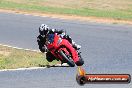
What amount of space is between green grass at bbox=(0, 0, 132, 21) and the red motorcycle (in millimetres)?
44587

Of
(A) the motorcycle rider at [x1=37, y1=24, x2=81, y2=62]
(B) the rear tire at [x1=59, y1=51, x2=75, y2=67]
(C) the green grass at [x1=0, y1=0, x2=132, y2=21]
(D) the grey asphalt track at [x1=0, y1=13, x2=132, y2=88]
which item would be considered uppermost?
(A) the motorcycle rider at [x1=37, y1=24, x2=81, y2=62]

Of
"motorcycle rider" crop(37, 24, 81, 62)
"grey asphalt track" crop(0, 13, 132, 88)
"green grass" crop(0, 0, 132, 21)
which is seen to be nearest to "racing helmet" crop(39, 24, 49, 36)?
"motorcycle rider" crop(37, 24, 81, 62)

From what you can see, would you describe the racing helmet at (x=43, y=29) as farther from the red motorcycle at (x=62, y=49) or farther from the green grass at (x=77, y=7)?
the green grass at (x=77, y=7)

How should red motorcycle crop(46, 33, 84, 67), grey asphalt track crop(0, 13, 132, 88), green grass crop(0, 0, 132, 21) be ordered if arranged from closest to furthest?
red motorcycle crop(46, 33, 84, 67) → grey asphalt track crop(0, 13, 132, 88) → green grass crop(0, 0, 132, 21)

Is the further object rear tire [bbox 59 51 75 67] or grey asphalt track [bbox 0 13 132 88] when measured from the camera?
grey asphalt track [bbox 0 13 132 88]

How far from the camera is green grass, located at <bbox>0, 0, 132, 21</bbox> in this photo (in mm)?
52031

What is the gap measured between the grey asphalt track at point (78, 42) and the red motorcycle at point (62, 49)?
2599 mm

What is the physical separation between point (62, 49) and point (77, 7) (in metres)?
53.7

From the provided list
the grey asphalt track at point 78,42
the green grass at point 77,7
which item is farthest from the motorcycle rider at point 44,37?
the green grass at point 77,7

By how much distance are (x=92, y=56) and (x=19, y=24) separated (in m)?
21.3

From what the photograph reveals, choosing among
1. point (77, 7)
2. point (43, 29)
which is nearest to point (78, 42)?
point (77, 7)

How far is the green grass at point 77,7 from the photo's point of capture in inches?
2048

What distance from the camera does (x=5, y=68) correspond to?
22.2 metres

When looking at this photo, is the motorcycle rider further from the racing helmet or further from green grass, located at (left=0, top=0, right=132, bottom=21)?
green grass, located at (left=0, top=0, right=132, bottom=21)
